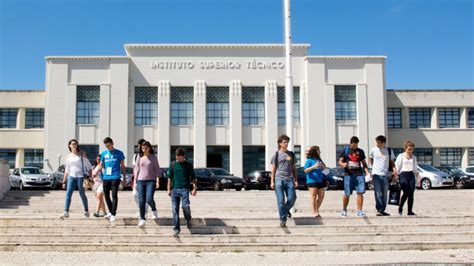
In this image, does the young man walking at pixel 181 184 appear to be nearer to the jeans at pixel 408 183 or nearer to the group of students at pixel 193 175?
the group of students at pixel 193 175

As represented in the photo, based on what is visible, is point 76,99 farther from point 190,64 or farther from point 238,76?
point 238,76

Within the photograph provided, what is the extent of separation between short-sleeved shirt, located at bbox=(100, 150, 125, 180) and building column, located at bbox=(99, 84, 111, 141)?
24.9 meters

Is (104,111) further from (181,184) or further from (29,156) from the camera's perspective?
(181,184)

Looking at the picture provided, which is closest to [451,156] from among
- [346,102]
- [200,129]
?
[346,102]

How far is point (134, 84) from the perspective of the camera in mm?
36812

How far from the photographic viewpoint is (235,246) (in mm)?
9719

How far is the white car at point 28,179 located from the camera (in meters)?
27.2

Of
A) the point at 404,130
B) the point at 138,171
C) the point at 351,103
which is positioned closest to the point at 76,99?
the point at 351,103

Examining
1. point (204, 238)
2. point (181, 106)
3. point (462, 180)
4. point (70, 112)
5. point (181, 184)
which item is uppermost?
point (181, 106)

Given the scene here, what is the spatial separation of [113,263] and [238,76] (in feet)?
95.3

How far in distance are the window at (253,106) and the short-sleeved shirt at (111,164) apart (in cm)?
2586

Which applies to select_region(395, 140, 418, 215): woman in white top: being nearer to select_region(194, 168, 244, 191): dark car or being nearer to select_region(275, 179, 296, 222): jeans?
select_region(275, 179, 296, 222): jeans

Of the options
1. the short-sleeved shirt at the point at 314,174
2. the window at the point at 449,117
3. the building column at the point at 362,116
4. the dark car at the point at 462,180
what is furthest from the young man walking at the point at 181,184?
the window at the point at 449,117

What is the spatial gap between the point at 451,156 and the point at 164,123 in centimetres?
2039
